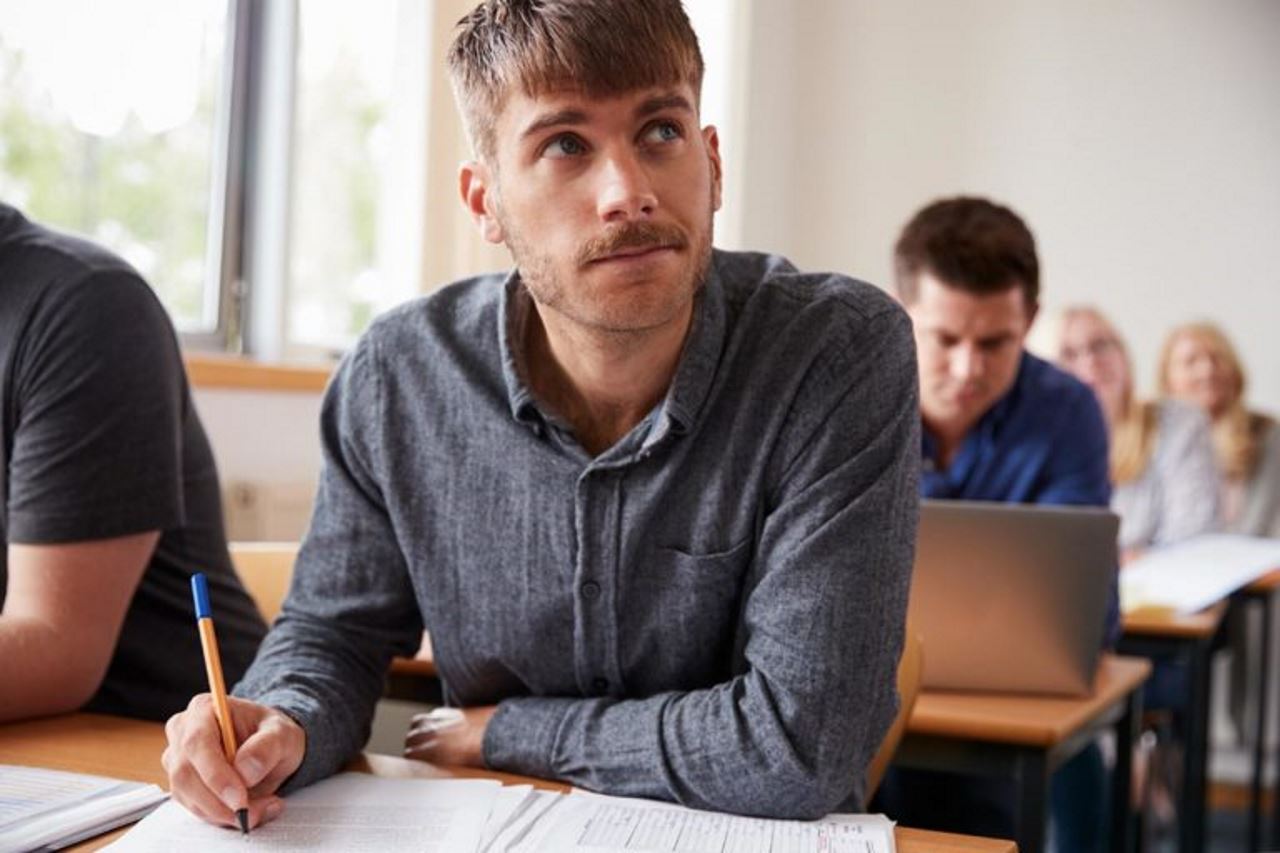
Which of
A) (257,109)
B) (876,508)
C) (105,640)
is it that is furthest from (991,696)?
(257,109)

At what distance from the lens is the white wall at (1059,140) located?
522 cm

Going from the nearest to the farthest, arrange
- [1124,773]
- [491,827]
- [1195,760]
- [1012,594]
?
[491,827]
[1012,594]
[1124,773]
[1195,760]

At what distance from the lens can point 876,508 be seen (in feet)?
4.45

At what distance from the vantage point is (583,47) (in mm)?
1357

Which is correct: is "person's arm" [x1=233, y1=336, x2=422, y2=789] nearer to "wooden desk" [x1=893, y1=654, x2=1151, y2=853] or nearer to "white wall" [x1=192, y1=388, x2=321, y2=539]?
"wooden desk" [x1=893, y1=654, x2=1151, y2=853]

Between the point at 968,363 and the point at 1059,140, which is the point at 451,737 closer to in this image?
the point at 968,363

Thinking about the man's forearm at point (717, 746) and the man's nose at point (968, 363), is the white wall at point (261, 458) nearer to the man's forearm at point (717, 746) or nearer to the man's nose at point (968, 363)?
the man's nose at point (968, 363)

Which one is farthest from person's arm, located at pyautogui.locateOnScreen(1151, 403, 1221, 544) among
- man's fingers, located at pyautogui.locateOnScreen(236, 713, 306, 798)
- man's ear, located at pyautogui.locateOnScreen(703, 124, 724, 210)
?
man's fingers, located at pyautogui.locateOnScreen(236, 713, 306, 798)

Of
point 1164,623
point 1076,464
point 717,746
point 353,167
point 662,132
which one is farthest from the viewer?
point 353,167

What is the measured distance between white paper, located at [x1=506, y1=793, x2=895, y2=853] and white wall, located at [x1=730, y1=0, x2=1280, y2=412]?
4.28m

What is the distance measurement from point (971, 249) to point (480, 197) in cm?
120

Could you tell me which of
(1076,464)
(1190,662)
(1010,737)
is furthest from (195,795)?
(1190,662)

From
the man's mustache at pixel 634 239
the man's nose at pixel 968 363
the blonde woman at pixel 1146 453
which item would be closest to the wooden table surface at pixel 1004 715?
the man's nose at pixel 968 363

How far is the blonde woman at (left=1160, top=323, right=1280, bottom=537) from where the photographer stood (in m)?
5.07
